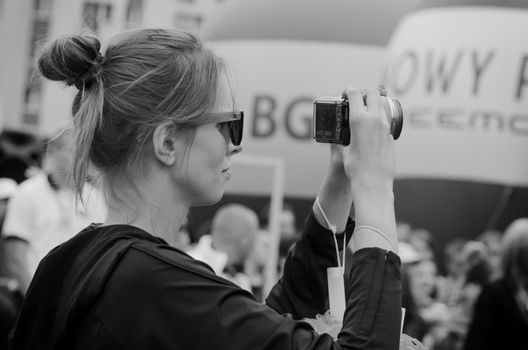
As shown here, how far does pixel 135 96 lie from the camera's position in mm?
1678

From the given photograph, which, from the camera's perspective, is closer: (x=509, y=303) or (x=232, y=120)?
(x=232, y=120)

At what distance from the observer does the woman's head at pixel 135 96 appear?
1.68 meters

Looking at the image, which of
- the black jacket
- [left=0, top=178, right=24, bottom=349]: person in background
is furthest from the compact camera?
[left=0, top=178, right=24, bottom=349]: person in background

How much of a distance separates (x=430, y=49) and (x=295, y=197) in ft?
8.13

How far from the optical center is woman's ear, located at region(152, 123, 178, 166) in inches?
66.0

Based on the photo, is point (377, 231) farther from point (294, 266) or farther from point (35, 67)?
point (35, 67)

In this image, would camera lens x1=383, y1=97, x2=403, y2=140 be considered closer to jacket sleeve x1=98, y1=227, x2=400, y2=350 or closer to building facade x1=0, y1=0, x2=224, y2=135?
jacket sleeve x1=98, y1=227, x2=400, y2=350

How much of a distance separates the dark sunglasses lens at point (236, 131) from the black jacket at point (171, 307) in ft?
0.79

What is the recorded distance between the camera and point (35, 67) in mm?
1854

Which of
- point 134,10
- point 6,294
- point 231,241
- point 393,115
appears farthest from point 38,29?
point 393,115

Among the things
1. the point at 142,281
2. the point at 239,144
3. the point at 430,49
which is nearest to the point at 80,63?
the point at 239,144

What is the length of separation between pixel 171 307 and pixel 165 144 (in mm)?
300

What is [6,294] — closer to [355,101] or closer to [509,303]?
[509,303]

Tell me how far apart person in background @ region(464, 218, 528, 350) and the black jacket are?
12.5ft
